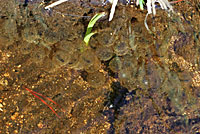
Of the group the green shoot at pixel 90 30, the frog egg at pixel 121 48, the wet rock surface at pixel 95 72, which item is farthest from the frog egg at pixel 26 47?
the frog egg at pixel 121 48

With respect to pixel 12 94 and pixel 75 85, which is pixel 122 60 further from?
pixel 12 94

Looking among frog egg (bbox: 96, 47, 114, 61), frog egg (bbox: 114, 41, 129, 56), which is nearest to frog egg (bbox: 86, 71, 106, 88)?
frog egg (bbox: 96, 47, 114, 61)

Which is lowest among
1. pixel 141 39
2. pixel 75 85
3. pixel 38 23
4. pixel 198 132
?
pixel 198 132

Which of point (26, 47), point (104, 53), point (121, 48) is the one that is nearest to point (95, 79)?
point (104, 53)

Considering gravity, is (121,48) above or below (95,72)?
above

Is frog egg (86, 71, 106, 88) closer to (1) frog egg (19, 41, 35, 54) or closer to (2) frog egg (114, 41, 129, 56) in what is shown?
(2) frog egg (114, 41, 129, 56)

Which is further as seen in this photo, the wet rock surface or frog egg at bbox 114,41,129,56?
frog egg at bbox 114,41,129,56

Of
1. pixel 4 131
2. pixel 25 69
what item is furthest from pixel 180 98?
pixel 4 131

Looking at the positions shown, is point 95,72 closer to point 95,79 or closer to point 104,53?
point 95,79
